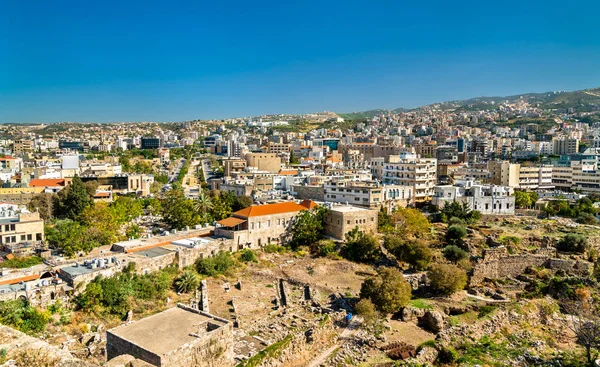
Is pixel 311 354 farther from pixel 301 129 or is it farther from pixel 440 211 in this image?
pixel 301 129

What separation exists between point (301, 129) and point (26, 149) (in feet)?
294

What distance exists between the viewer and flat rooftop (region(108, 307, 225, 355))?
460 inches

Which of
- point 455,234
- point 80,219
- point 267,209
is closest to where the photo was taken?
point 267,209

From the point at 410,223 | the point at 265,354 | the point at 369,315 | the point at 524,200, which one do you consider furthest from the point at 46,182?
the point at 524,200

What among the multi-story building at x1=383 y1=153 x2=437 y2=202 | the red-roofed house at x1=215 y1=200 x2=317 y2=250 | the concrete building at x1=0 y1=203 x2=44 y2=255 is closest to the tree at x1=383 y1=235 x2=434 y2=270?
the red-roofed house at x1=215 y1=200 x2=317 y2=250

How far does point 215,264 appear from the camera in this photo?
26.4 meters

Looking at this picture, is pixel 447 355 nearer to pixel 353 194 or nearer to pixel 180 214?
pixel 180 214

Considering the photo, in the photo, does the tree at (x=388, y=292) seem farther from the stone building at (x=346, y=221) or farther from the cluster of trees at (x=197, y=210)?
the cluster of trees at (x=197, y=210)

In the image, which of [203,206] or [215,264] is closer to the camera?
[215,264]

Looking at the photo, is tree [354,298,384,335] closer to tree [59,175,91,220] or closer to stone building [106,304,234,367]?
stone building [106,304,234,367]

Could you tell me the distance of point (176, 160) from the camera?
345 ft

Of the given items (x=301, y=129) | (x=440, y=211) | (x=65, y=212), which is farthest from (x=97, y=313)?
(x=301, y=129)

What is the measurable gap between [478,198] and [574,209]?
31.5ft

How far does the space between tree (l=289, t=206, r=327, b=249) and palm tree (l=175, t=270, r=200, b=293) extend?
10503 mm
